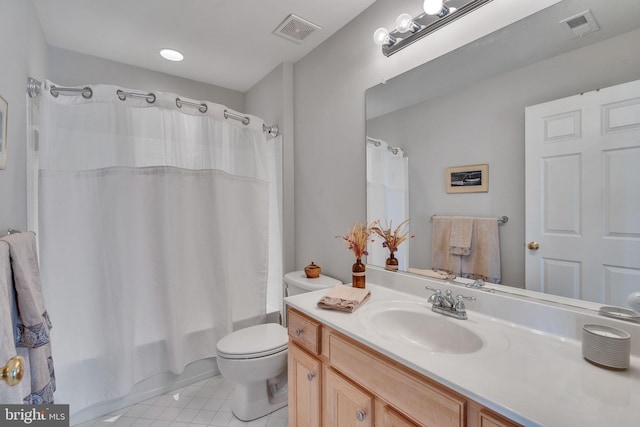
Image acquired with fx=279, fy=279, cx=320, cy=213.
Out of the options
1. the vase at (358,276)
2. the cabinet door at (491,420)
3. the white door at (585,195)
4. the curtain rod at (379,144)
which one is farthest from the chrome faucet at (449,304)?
the curtain rod at (379,144)

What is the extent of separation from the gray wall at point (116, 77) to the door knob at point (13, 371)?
2124mm

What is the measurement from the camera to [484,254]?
118 cm

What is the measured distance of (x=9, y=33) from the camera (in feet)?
3.81

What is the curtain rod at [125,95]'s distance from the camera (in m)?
1.46

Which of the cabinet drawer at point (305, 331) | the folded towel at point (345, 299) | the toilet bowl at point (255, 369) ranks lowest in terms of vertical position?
the toilet bowl at point (255, 369)

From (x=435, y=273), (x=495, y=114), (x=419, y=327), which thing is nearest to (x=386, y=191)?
(x=435, y=273)

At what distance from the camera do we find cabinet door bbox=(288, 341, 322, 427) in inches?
46.7

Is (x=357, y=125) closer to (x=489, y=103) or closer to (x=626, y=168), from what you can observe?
(x=489, y=103)

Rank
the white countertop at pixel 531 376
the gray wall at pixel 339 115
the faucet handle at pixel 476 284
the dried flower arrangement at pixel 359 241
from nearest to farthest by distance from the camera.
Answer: the white countertop at pixel 531 376
the faucet handle at pixel 476 284
the gray wall at pixel 339 115
the dried flower arrangement at pixel 359 241

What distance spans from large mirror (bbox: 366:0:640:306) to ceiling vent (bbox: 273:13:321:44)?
2.11 feet

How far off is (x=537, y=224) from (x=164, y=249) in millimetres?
2034

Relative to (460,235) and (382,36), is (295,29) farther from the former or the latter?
(460,235)

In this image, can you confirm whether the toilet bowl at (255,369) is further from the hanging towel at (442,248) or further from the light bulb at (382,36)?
the light bulb at (382,36)

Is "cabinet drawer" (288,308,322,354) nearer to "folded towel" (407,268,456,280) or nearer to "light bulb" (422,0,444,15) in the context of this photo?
"folded towel" (407,268,456,280)
